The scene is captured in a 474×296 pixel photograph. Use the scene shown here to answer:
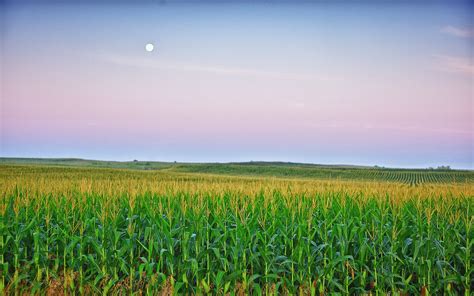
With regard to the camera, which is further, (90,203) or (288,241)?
(90,203)

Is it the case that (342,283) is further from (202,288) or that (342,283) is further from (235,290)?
(202,288)

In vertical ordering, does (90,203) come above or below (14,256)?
above

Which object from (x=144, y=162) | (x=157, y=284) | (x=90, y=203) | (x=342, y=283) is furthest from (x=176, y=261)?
(x=144, y=162)

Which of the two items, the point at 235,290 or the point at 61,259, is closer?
the point at 235,290

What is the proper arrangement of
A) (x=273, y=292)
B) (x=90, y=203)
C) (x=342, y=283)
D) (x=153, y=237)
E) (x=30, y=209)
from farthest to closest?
(x=90, y=203)
(x=30, y=209)
(x=153, y=237)
(x=342, y=283)
(x=273, y=292)

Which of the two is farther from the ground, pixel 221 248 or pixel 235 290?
pixel 221 248

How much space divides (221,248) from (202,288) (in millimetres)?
956

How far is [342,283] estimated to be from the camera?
791cm

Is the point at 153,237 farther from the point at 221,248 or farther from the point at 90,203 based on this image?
the point at 90,203

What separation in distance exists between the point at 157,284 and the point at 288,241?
2482mm

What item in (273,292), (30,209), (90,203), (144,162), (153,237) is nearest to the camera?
(273,292)

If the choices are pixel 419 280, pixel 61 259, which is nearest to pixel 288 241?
pixel 419 280

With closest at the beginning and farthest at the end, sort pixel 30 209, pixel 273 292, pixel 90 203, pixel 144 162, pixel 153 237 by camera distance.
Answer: pixel 273 292 → pixel 153 237 → pixel 30 209 → pixel 90 203 → pixel 144 162

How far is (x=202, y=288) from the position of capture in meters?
7.65
